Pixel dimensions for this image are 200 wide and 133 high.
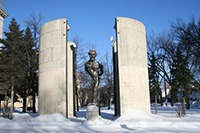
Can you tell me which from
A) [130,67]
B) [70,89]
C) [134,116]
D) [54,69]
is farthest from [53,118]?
[130,67]

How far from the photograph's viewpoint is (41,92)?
13.2 metres

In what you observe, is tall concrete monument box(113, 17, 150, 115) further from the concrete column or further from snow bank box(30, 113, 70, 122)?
the concrete column

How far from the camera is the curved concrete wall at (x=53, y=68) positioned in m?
12.5

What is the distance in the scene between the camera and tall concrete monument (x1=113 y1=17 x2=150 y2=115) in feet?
39.9

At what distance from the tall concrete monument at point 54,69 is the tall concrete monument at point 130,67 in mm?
3522

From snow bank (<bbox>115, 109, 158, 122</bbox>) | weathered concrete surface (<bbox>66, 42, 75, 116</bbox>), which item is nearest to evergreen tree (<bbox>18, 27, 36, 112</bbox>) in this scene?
weathered concrete surface (<bbox>66, 42, 75, 116</bbox>)

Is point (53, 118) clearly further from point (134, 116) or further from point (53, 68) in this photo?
point (134, 116)

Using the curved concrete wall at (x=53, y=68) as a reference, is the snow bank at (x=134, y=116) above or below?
below

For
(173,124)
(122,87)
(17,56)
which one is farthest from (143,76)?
(17,56)

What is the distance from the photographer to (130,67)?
12539 millimetres

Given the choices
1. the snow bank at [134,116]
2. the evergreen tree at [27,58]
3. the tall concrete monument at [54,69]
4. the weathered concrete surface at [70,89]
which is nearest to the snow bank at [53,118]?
the tall concrete monument at [54,69]

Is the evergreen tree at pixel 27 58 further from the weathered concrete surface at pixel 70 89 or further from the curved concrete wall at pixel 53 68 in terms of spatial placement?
the curved concrete wall at pixel 53 68

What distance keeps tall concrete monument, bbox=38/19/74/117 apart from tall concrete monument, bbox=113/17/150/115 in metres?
3.52

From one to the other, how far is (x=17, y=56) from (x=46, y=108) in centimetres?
1046
